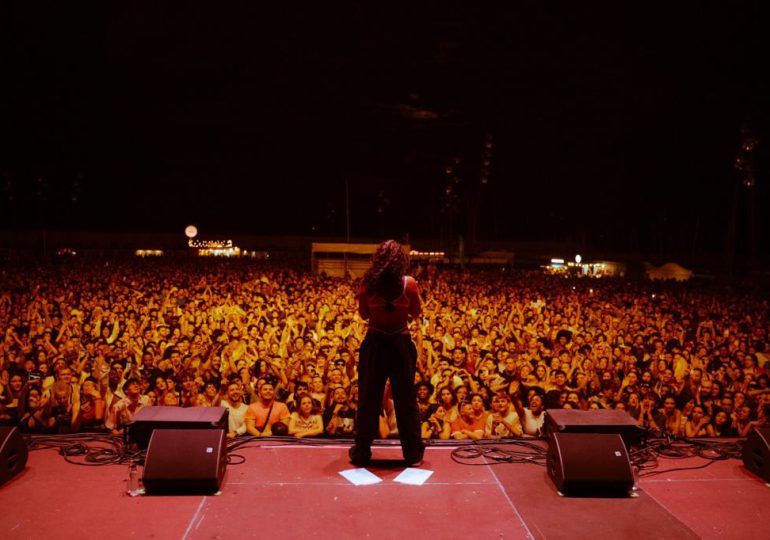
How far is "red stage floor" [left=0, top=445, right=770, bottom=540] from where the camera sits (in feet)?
9.11

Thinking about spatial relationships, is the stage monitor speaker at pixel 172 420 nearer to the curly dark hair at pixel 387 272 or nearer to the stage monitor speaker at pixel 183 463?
the stage monitor speaker at pixel 183 463

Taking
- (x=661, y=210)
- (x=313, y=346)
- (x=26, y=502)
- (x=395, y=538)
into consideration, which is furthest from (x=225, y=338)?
(x=661, y=210)

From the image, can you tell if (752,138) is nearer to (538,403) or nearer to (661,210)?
(538,403)

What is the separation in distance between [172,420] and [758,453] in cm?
344

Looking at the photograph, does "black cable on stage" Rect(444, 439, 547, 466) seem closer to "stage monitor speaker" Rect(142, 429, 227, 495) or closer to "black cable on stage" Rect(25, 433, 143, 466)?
"stage monitor speaker" Rect(142, 429, 227, 495)

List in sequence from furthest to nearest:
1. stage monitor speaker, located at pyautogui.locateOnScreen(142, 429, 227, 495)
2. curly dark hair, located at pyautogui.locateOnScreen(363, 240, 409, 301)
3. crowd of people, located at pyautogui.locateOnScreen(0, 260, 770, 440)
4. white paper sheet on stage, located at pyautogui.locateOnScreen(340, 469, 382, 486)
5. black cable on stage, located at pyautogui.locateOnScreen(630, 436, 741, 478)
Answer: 1. crowd of people, located at pyautogui.locateOnScreen(0, 260, 770, 440)
2. black cable on stage, located at pyautogui.locateOnScreen(630, 436, 741, 478)
3. curly dark hair, located at pyautogui.locateOnScreen(363, 240, 409, 301)
4. white paper sheet on stage, located at pyautogui.locateOnScreen(340, 469, 382, 486)
5. stage monitor speaker, located at pyautogui.locateOnScreen(142, 429, 227, 495)

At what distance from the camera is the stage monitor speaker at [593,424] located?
A: 11.2 feet

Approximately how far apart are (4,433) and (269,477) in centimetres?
146

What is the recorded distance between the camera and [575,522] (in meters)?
2.89

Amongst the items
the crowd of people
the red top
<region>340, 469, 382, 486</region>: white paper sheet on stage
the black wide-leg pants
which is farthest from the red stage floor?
the crowd of people

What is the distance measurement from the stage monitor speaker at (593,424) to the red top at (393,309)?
1.04m

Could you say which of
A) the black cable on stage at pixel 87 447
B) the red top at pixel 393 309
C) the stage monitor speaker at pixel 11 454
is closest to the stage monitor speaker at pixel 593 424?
the red top at pixel 393 309

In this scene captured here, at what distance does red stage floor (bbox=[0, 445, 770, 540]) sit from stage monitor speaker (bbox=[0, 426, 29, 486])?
0.06 metres

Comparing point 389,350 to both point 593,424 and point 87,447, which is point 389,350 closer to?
point 593,424
